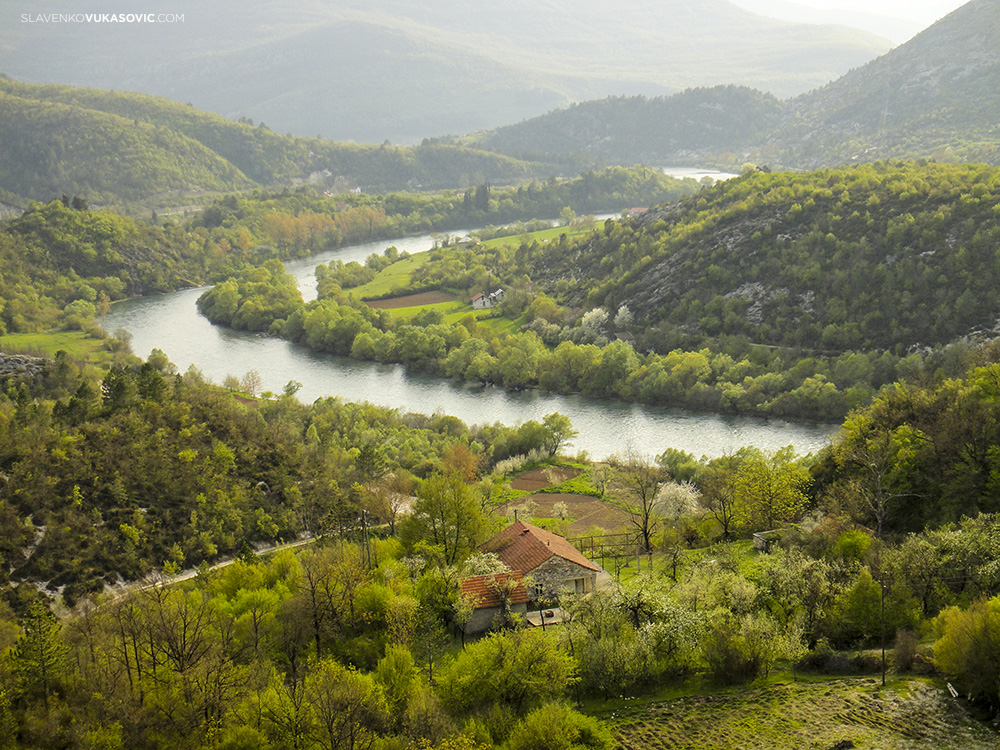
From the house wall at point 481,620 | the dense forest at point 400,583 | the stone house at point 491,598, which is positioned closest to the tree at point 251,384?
the dense forest at point 400,583

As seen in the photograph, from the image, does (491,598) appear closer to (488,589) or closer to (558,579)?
(488,589)

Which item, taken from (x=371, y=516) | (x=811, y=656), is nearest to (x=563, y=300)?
(x=371, y=516)

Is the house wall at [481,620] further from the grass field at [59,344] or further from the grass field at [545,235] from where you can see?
the grass field at [545,235]

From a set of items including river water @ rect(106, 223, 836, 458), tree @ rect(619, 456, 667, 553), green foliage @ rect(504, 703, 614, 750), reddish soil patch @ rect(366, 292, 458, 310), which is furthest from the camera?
reddish soil patch @ rect(366, 292, 458, 310)

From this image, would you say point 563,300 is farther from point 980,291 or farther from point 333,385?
point 980,291

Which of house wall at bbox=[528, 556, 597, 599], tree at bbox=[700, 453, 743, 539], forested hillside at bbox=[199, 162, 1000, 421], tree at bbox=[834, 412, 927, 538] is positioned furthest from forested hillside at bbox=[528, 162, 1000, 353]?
house wall at bbox=[528, 556, 597, 599]

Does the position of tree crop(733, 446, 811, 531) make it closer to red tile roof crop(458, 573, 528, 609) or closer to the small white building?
red tile roof crop(458, 573, 528, 609)
